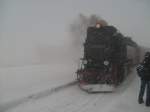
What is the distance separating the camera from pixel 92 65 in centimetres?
647

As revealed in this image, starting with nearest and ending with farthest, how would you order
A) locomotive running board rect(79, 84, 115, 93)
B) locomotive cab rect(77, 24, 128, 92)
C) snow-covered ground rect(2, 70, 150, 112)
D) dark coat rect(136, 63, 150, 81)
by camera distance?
snow-covered ground rect(2, 70, 150, 112), dark coat rect(136, 63, 150, 81), locomotive running board rect(79, 84, 115, 93), locomotive cab rect(77, 24, 128, 92)

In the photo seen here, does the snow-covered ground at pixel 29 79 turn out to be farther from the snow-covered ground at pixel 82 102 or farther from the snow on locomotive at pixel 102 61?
the snow on locomotive at pixel 102 61

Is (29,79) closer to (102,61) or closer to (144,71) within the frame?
(102,61)

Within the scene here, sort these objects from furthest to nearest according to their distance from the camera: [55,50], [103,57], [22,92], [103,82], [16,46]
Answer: [55,50], [16,46], [103,57], [103,82], [22,92]

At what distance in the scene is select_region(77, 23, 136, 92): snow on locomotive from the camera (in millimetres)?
5922

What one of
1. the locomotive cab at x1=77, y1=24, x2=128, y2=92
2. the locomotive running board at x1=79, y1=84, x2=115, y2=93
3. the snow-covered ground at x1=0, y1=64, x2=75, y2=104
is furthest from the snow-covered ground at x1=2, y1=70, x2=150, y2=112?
the snow-covered ground at x1=0, y1=64, x2=75, y2=104

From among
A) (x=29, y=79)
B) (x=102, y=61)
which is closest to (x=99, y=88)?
(x=102, y=61)

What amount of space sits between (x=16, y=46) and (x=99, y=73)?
3.33m

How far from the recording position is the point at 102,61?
646cm

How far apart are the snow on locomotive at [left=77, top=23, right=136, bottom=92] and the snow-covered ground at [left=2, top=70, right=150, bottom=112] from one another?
30 cm

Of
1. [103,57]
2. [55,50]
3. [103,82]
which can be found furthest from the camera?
[55,50]

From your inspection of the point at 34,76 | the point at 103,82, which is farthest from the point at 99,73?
the point at 34,76

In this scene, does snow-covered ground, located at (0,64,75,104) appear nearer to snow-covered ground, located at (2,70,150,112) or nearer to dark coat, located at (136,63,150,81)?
snow-covered ground, located at (2,70,150,112)

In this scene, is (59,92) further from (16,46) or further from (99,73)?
(16,46)
